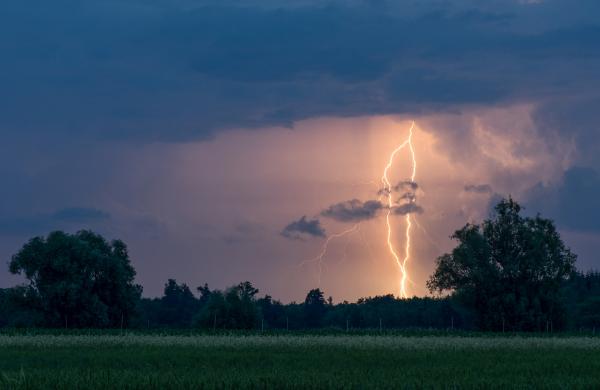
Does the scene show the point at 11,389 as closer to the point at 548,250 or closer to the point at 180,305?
the point at 548,250

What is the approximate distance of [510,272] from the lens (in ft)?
290

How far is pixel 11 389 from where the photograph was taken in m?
24.5

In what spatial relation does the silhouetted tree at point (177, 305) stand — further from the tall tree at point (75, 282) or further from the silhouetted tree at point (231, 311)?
the tall tree at point (75, 282)

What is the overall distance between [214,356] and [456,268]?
51.8m

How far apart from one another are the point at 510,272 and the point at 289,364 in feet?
179

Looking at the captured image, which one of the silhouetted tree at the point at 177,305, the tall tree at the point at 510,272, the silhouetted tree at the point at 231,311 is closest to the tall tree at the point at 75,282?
the silhouetted tree at the point at 231,311

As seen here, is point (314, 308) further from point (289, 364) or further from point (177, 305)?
point (289, 364)

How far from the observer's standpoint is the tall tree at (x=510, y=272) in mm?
86688

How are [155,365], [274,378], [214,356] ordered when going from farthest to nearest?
[214,356] < [155,365] < [274,378]

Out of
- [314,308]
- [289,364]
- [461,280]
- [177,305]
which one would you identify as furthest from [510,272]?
[177,305]

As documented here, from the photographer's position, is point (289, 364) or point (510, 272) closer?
point (289, 364)

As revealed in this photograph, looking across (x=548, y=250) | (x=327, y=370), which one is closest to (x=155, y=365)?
(x=327, y=370)

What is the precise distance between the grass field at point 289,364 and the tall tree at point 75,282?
103 feet

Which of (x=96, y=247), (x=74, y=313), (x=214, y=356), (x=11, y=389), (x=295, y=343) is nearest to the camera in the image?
(x=11, y=389)
